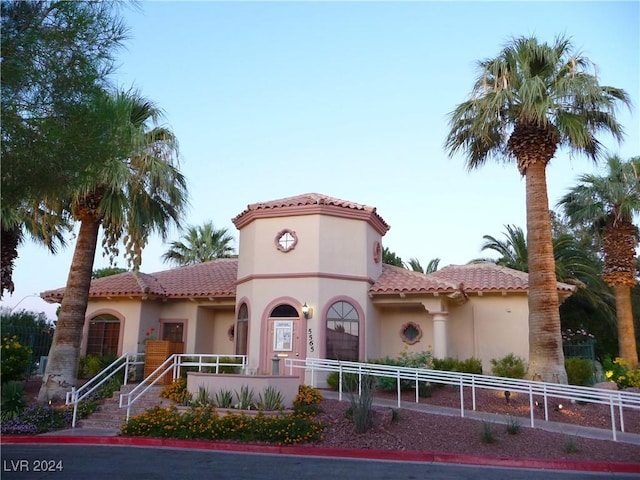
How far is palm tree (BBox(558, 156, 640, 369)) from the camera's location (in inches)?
861

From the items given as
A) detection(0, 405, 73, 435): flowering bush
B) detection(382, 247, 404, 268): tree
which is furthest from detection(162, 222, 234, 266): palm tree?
detection(0, 405, 73, 435): flowering bush

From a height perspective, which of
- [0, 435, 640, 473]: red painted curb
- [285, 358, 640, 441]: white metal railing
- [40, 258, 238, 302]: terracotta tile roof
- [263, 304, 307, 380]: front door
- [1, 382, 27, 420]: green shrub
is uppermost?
[40, 258, 238, 302]: terracotta tile roof

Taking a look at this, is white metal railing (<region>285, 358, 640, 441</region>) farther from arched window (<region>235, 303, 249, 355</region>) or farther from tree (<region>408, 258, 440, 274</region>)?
tree (<region>408, 258, 440, 274</region>)

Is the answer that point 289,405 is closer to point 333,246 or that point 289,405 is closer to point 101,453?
point 101,453

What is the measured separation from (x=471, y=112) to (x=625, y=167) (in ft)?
33.4

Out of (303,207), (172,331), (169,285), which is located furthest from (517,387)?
(169,285)

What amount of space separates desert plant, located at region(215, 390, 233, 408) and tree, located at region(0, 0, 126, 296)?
21.2 feet

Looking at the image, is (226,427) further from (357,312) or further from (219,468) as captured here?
(357,312)

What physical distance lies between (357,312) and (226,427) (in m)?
7.27

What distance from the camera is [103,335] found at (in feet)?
66.2

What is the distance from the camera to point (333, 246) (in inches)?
690

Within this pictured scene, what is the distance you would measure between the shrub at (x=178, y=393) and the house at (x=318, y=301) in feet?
10.3

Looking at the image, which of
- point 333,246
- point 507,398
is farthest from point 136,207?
point 507,398

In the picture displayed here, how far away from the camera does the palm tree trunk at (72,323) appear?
14945 millimetres
